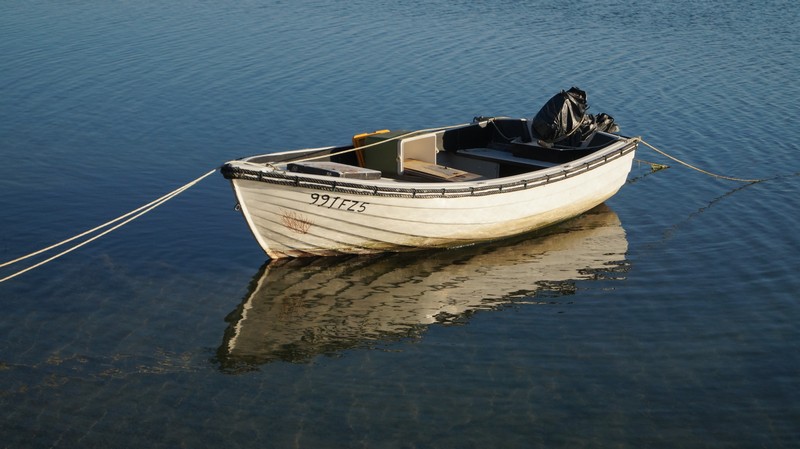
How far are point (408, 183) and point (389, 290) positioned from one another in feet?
6.36

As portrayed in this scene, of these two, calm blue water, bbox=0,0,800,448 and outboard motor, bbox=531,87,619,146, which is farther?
outboard motor, bbox=531,87,619,146

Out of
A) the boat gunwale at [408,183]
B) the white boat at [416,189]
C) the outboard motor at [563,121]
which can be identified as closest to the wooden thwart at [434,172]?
the white boat at [416,189]

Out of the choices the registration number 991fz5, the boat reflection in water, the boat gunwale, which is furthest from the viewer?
the registration number 991fz5

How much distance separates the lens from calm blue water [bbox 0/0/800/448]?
11859 millimetres

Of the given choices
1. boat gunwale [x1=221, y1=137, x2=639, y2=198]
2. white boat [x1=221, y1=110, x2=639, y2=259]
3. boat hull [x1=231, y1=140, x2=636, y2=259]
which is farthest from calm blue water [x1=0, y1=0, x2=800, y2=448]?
boat gunwale [x1=221, y1=137, x2=639, y2=198]

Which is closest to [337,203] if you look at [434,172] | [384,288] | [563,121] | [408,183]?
[408,183]

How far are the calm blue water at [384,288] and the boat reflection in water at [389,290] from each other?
0.05m

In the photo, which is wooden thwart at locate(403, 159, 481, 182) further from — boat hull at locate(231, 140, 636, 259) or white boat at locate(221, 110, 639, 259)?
boat hull at locate(231, 140, 636, 259)

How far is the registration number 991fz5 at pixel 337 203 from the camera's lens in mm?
16062

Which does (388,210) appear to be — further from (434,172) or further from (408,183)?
(434,172)

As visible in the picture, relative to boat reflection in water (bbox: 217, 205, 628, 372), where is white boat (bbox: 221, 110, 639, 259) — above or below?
above

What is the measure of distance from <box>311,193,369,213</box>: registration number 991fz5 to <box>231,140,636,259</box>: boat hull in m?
0.02

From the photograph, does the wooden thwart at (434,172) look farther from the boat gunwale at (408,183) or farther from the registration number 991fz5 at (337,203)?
the registration number 991fz5 at (337,203)

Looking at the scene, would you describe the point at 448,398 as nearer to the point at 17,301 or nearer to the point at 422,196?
the point at 422,196
